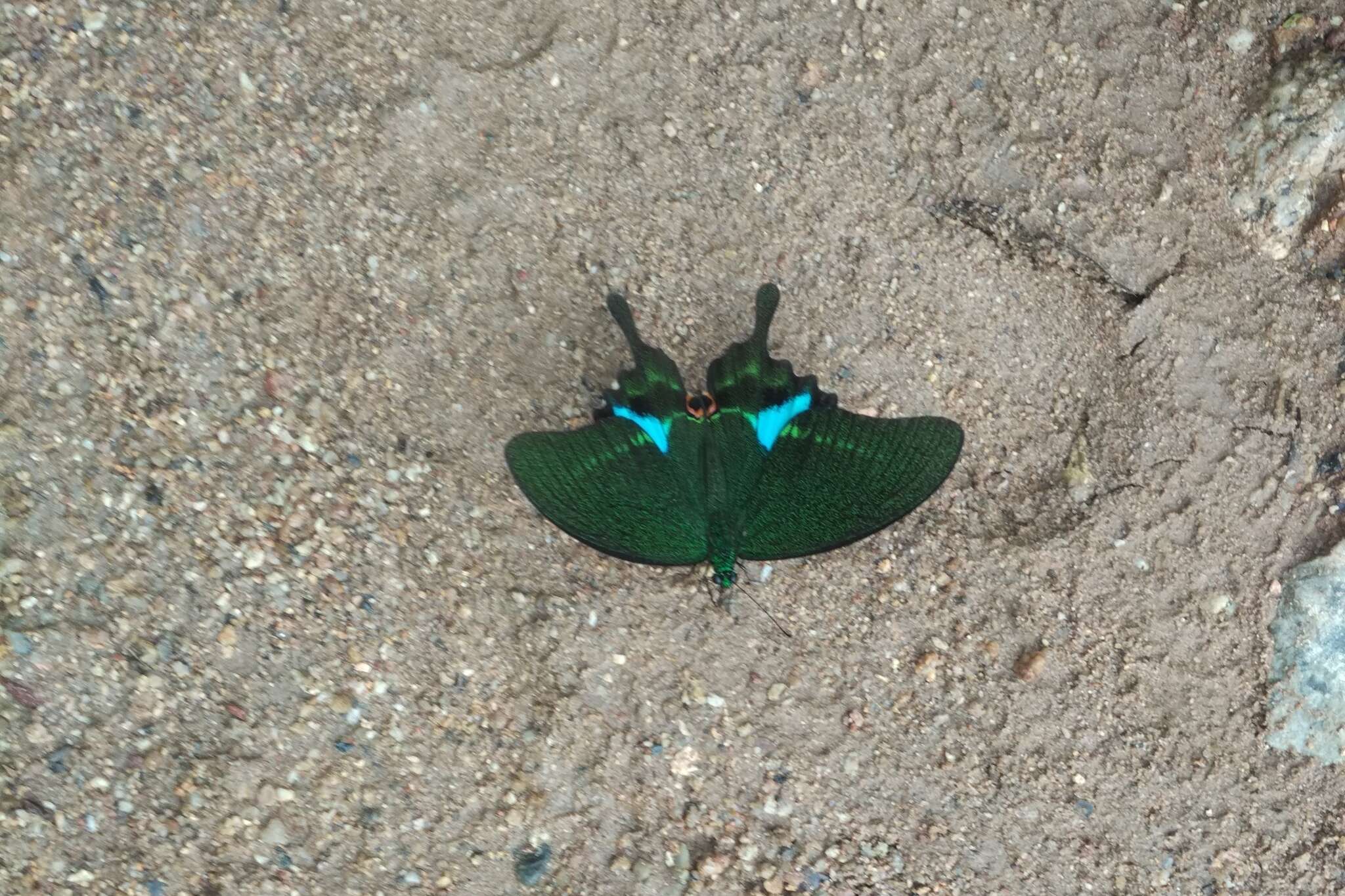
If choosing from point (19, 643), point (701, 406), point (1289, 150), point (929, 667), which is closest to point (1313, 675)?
point (929, 667)

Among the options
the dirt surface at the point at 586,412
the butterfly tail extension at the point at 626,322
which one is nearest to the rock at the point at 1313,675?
the dirt surface at the point at 586,412

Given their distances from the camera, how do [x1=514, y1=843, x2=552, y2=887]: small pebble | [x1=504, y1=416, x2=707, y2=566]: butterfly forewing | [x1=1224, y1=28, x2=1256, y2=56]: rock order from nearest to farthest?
[x1=504, y1=416, x2=707, y2=566]: butterfly forewing, [x1=514, y1=843, x2=552, y2=887]: small pebble, [x1=1224, y1=28, x2=1256, y2=56]: rock

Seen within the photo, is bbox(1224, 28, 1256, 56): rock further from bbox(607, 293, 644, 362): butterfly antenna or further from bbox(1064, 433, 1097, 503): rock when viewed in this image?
bbox(607, 293, 644, 362): butterfly antenna

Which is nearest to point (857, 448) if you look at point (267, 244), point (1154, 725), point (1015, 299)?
point (1015, 299)

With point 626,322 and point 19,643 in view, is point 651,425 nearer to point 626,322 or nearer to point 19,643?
point 626,322

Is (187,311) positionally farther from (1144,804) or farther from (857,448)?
(1144,804)

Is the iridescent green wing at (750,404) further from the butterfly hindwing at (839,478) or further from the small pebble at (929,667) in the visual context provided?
the small pebble at (929,667)

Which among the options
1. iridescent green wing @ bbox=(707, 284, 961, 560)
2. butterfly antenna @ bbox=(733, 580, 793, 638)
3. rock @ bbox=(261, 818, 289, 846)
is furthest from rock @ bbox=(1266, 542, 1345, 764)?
rock @ bbox=(261, 818, 289, 846)
